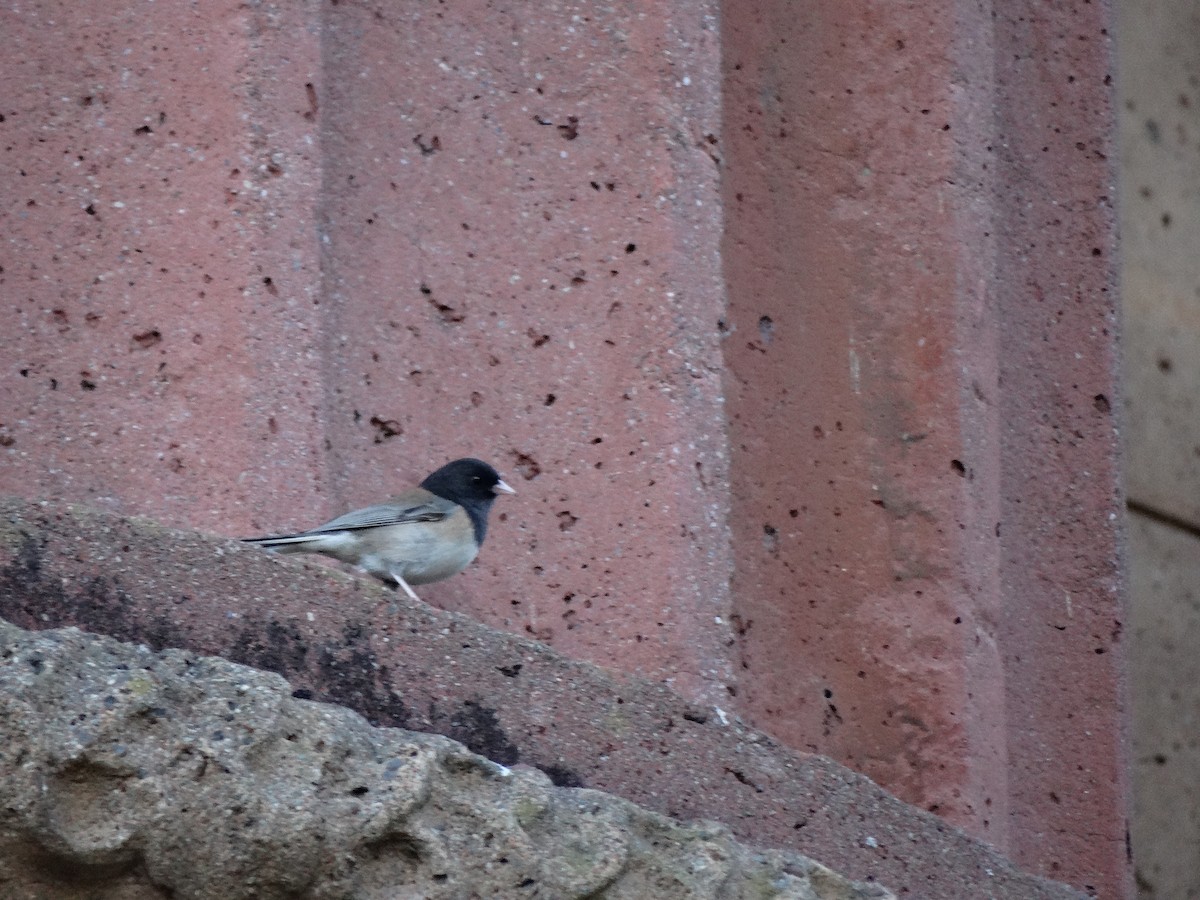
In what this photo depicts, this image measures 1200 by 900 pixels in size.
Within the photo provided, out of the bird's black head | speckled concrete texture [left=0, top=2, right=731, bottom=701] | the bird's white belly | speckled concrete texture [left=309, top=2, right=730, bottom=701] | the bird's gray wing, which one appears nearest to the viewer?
speckled concrete texture [left=0, top=2, right=731, bottom=701]

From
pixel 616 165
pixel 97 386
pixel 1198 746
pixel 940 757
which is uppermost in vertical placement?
pixel 616 165

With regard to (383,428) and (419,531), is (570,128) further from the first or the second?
(419,531)

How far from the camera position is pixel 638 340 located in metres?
3.26

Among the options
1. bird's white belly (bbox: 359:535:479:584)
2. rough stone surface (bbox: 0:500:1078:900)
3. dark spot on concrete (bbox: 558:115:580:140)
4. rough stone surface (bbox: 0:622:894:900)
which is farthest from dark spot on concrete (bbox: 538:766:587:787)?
bird's white belly (bbox: 359:535:479:584)

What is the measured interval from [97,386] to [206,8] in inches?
21.7

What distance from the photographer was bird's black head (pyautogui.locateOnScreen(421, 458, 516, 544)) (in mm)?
3285

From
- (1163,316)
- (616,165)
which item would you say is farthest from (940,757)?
(1163,316)

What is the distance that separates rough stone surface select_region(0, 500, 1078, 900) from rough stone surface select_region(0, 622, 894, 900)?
19 cm

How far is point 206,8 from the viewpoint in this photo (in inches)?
126

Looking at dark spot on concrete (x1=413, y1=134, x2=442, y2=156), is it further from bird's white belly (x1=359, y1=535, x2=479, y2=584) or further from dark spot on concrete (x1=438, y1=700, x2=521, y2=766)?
dark spot on concrete (x1=438, y1=700, x2=521, y2=766)

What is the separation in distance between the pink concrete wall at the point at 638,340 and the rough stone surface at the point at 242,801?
0.77 m

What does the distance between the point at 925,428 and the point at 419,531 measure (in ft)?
3.45

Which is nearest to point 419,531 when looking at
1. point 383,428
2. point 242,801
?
point 383,428

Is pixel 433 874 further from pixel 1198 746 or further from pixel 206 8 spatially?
pixel 1198 746
